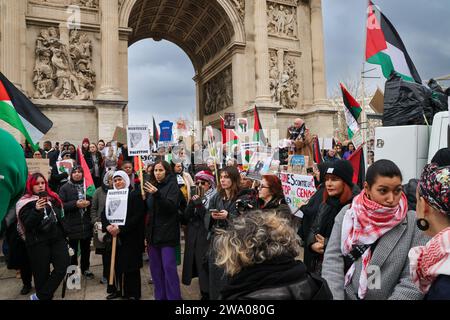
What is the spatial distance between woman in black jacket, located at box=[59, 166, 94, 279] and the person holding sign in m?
0.93

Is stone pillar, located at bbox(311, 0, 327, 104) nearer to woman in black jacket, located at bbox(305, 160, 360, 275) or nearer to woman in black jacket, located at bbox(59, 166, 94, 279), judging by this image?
woman in black jacket, located at bbox(59, 166, 94, 279)

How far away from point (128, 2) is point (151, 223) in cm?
1582

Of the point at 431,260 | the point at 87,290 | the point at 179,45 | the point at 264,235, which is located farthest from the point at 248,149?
the point at 179,45

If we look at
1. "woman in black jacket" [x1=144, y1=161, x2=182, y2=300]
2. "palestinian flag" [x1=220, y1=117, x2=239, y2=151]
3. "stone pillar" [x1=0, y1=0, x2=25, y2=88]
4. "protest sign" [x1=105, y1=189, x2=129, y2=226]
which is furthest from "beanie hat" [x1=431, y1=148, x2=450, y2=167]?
"stone pillar" [x1=0, y1=0, x2=25, y2=88]

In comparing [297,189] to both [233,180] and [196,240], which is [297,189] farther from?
[196,240]

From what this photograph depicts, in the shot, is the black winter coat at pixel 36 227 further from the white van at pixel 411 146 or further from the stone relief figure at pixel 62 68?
the stone relief figure at pixel 62 68

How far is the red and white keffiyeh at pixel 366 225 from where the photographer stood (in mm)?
2293

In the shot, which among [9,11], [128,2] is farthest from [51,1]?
[128,2]

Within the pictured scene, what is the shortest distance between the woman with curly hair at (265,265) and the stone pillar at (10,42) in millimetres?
15634

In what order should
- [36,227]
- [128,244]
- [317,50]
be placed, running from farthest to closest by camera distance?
[317,50] → [128,244] → [36,227]

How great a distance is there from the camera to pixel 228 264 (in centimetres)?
172

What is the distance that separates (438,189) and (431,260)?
318mm

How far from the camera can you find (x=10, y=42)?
14.8m

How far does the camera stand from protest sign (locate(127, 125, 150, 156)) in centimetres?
584
